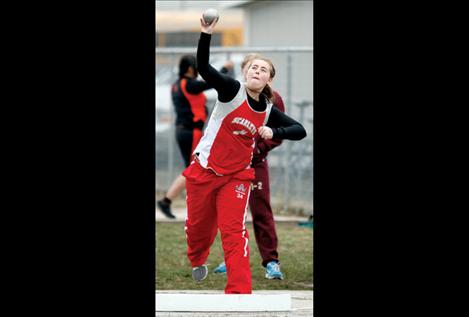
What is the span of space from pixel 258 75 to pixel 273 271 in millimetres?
2097

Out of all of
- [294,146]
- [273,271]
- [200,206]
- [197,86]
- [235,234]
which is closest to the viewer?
[235,234]

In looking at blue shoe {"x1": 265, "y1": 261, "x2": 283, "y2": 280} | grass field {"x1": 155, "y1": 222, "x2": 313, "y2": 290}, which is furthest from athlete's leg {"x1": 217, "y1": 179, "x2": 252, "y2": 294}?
blue shoe {"x1": 265, "y1": 261, "x2": 283, "y2": 280}

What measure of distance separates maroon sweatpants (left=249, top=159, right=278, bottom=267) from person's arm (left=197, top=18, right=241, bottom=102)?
1653 mm

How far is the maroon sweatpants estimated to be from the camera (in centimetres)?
863

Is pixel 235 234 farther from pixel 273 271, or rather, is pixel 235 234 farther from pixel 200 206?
pixel 273 271

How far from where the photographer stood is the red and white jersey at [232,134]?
7125mm

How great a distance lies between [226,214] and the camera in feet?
23.5

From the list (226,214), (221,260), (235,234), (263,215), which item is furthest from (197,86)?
(235,234)

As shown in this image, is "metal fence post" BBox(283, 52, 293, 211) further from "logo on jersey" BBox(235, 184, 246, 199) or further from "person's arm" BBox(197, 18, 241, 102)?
"person's arm" BBox(197, 18, 241, 102)

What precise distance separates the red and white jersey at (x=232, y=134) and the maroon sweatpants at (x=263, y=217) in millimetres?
1337

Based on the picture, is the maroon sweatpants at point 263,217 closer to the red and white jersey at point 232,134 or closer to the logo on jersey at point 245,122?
the red and white jersey at point 232,134
